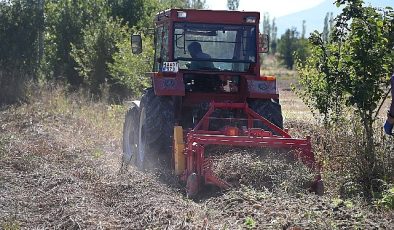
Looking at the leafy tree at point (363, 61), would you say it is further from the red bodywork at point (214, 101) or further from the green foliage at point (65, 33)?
the green foliage at point (65, 33)

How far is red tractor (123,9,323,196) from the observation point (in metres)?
9.62

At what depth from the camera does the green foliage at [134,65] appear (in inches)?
778

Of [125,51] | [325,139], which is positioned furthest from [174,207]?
[125,51]

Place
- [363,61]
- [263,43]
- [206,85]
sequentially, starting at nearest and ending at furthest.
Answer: [363,61]
[206,85]
[263,43]

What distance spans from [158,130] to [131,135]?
216 centimetres

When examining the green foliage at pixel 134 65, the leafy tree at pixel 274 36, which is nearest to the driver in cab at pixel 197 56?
the green foliage at pixel 134 65

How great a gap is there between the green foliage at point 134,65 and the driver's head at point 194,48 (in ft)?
29.4

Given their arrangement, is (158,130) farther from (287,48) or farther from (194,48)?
(287,48)

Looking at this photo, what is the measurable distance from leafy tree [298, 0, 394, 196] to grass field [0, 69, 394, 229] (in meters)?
0.33

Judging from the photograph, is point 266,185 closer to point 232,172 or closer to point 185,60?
point 232,172

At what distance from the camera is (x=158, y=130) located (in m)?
9.65

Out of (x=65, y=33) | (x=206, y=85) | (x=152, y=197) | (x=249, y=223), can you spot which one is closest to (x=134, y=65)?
(x=65, y=33)

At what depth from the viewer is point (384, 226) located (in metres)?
6.36

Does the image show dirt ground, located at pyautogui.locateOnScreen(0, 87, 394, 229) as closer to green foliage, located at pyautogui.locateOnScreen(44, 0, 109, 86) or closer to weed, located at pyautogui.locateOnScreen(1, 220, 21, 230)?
weed, located at pyautogui.locateOnScreen(1, 220, 21, 230)
